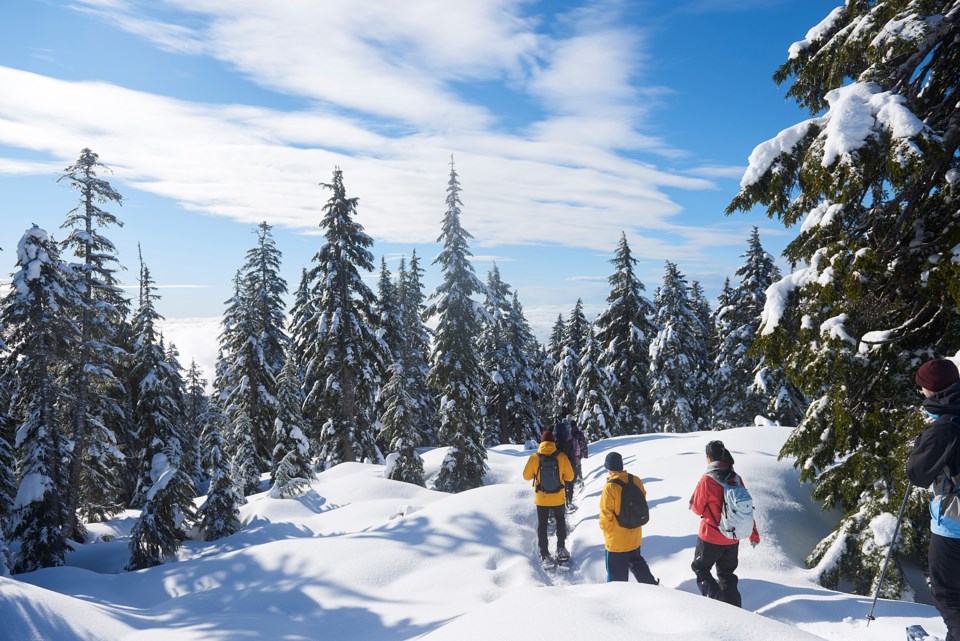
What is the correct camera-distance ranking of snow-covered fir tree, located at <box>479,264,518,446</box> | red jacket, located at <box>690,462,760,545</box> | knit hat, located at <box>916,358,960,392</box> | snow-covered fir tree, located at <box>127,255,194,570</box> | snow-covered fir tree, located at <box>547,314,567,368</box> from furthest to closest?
snow-covered fir tree, located at <box>547,314,567,368</box> < snow-covered fir tree, located at <box>479,264,518,446</box> < snow-covered fir tree, located at <box>127,255,194,570</box> < red jacket, located at <box>690,462,760,545</box> < knit hat, located at <box>916,358,960,392</box>

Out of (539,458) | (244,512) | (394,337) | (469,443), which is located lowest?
(244,512)

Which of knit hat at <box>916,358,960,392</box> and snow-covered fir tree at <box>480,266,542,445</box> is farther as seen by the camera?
snow-covered fir tree at <box>480,266,542,445</box>

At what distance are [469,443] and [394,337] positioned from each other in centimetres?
1275

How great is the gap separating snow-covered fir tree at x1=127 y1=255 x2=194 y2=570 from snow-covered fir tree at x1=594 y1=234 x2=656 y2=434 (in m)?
24.4

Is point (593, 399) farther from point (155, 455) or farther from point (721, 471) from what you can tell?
point (721, 471)

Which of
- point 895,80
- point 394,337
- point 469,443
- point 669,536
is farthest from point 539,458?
point 394,337

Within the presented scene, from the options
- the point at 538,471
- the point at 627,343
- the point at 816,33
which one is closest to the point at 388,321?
the point at 627,343

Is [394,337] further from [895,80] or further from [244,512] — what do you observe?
[895,80]

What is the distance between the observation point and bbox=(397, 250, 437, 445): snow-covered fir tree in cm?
3666

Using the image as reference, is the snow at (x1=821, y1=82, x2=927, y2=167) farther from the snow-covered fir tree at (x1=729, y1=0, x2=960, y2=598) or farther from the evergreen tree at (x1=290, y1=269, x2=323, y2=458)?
the evergreen tree at (x1=290, y1=269, x2=323, y2=458)

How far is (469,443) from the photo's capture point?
23.6m

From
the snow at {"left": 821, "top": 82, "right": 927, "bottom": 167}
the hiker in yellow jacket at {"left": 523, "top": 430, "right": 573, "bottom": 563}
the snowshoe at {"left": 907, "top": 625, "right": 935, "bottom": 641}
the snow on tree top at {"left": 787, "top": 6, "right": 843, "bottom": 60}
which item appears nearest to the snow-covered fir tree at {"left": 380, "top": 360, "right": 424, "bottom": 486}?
the hiker in yellow jacket at {"left": 523, "top": 430, "right": 573, "bottom": 563}

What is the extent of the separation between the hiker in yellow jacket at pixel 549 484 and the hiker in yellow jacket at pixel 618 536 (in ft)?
6.42

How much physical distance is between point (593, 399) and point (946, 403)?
2806 centimetres
